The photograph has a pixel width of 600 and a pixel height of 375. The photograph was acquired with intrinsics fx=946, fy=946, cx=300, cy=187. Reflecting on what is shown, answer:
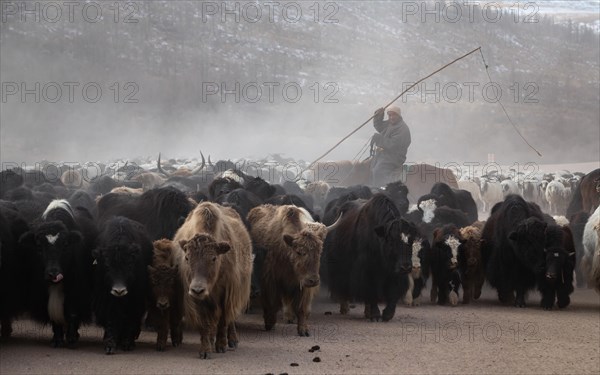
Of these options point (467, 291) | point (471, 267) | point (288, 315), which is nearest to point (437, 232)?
point (471, 267)

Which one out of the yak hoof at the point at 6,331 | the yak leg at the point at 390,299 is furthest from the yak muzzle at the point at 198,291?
the yak leg at the point at 390,299

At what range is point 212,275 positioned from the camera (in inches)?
341

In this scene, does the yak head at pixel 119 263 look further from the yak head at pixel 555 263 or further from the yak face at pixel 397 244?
the yak head at pixel 555 263

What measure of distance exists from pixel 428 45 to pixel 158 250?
75.5 metres

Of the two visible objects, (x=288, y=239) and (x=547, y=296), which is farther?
(x=547, y=296)

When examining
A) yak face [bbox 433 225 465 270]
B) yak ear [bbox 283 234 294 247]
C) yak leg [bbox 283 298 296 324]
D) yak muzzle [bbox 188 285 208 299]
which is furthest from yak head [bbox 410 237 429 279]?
yak muzzle [bbox 188 285 208 299]

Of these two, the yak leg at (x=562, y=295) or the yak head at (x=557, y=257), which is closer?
the yak head at (x=557, y=257)

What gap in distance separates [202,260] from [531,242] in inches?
235

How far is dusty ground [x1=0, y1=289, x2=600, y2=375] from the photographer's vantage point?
337 inches

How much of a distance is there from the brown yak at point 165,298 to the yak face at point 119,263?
22 centimetres

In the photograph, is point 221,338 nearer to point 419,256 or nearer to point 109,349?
point 109,349

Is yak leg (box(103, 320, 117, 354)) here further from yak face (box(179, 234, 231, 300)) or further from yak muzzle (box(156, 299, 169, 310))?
yak face (box(179, 234, 231, 300))

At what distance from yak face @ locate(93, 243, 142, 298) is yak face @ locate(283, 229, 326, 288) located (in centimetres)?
184

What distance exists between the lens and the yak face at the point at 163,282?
914cm
